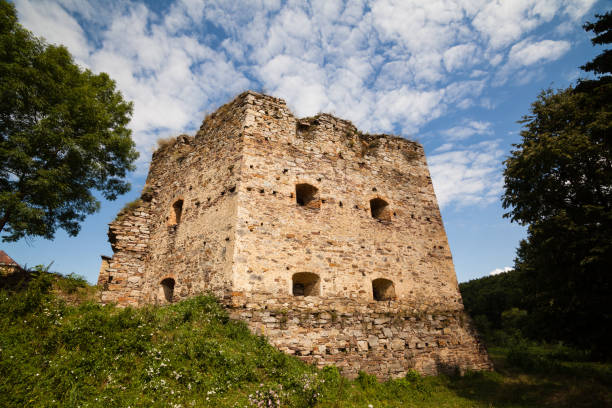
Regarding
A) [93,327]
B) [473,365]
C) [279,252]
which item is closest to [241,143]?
[279,252]

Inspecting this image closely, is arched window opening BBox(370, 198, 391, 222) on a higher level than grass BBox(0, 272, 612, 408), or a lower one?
higher

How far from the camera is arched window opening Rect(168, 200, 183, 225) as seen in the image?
9.77 meters

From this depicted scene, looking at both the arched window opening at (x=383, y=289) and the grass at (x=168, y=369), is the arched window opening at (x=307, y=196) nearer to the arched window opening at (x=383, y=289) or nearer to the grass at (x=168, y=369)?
the arched window opening at (x=383, y=289)

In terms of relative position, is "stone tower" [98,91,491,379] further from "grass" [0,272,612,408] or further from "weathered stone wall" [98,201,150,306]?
"grass" [0,272,612,408]

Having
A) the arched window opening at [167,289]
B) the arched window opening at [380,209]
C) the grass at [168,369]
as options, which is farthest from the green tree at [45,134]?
the arched window opening at [380,209]

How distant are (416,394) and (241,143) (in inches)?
312

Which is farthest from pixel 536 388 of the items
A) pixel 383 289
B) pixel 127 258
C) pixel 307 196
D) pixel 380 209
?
pixel 127 258

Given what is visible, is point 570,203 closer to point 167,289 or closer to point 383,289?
point 383,289

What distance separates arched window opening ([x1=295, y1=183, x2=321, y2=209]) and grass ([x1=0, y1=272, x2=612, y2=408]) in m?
3.88

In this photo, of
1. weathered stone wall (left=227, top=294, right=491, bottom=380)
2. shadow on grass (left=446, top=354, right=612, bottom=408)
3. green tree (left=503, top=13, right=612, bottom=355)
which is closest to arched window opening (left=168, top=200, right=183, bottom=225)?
weathered stone wall (left=227, top=294, right=491, bottom=380)

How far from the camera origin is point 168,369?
4789 mm

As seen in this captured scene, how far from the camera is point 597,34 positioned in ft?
25.3

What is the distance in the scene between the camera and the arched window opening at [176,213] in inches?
385

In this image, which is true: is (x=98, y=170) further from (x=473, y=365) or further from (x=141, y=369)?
(x=473, y=365)
